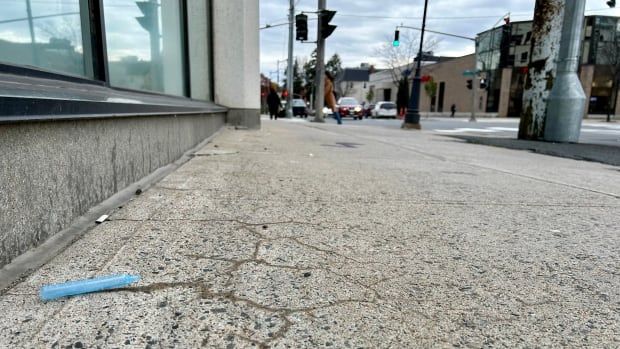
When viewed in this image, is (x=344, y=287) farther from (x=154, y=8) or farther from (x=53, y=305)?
(x=154, y=8)

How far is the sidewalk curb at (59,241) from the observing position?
1681mm

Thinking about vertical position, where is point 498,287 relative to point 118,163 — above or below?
below

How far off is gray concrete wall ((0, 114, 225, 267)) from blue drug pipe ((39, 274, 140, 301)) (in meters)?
0.33

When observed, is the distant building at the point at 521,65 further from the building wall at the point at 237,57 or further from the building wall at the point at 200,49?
the building wall at the point at 200,49

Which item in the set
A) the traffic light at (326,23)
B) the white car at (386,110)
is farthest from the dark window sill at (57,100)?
the white car at (386,110)

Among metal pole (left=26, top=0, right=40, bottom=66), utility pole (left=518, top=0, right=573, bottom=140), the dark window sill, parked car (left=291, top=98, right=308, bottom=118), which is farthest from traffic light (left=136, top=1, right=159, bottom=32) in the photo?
parked car (left=291, top=98, right=308, bottom=118)

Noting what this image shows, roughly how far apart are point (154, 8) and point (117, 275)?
457cm

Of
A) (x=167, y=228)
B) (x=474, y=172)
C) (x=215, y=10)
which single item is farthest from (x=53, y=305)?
(x=215, y=10)

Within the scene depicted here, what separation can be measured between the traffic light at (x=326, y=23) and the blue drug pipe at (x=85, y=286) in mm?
15964

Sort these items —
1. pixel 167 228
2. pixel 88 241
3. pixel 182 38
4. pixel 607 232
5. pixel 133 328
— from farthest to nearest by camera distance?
pixel 182 38 → pixel 607 232 → pixel 167 228 → pixel 88 241 → pixel 133 328

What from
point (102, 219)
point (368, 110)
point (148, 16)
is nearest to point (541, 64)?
point (148, 16)

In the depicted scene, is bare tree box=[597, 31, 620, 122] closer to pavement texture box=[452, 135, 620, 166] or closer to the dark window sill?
pavement texture box=[452, 135, 620, 166]

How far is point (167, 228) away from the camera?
237 cm

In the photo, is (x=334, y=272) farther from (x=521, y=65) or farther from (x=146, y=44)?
(x=521, y=65)
